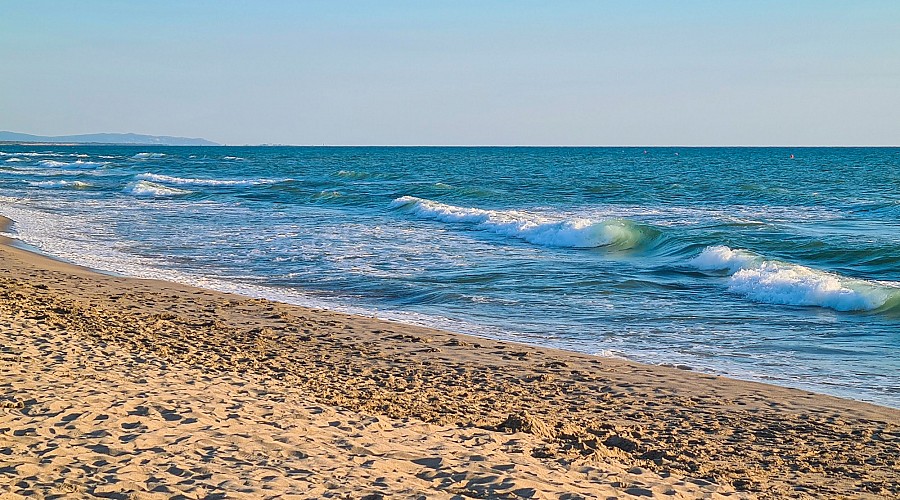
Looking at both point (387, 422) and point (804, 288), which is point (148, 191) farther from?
point (387, 422)

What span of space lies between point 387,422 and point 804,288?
360 inches

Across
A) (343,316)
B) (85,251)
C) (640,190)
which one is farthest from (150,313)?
(640,190)

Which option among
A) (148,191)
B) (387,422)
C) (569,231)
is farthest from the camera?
(148,191)

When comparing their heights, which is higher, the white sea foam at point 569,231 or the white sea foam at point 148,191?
the white sea foam at point 569,231

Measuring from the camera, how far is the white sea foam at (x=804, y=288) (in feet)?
41.8

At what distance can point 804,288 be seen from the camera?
13.4 m

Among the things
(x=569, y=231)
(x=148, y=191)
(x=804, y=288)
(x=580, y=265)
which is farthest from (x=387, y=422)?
(x=148, y=191)

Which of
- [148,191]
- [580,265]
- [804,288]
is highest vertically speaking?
[804,288]

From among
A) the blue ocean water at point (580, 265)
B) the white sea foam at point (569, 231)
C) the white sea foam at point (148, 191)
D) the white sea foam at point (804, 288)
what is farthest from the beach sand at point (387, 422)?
the white sea foam at point (148, 191)

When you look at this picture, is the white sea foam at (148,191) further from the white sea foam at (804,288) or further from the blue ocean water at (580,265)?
the white sea foam at (804,288)

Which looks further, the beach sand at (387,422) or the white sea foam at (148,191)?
the white sea foam at (148,191)

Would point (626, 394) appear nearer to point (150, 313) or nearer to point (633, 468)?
point (633, 468)

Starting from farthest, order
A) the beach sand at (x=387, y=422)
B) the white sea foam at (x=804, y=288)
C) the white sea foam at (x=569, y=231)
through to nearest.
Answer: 1. the white sea foam at (x=569, y=231)
2. the white sea foam at (x=804, y=288)
3. the beach sand at (x=387, y=422)

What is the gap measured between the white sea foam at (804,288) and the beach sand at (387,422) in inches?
203
